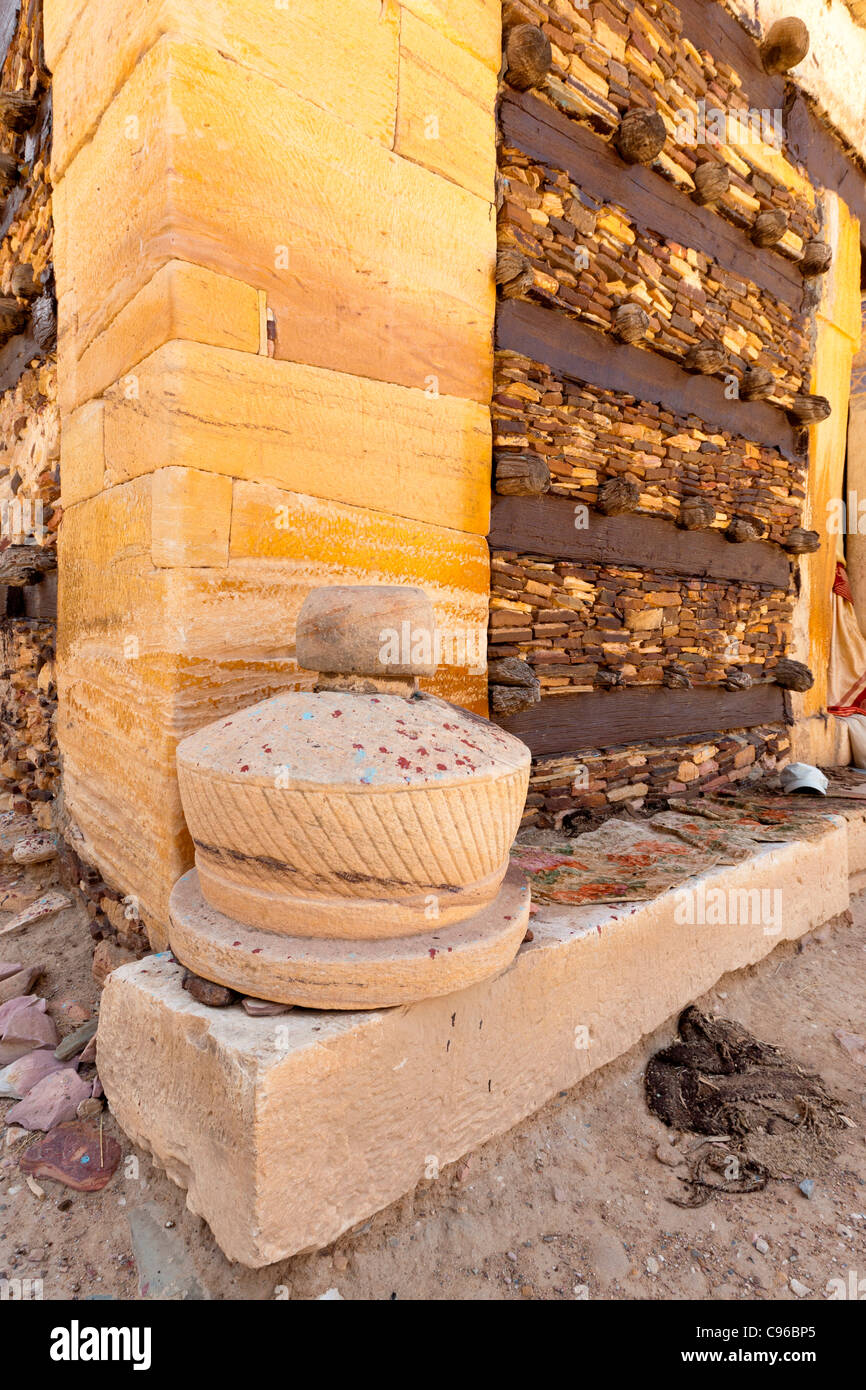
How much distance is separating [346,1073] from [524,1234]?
734 mm

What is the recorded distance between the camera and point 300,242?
246 centimetres

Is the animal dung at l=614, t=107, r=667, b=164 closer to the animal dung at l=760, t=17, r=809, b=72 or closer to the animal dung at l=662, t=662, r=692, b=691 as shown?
the animal dung at l=760, t=17, r=809, b=72

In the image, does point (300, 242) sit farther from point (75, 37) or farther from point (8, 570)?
point (8, 570)

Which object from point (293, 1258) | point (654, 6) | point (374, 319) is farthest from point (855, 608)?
point (293, 1258)

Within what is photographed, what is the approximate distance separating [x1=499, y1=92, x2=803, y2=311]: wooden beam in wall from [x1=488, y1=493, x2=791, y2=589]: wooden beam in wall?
1.64 meters

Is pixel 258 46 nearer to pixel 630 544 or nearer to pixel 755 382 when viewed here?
pixel 630 544

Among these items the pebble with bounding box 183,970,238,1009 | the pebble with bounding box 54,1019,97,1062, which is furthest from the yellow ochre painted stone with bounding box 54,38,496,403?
the pebble with bounding box 54,1019,97,1062

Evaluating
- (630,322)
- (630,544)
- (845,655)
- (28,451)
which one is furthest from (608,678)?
(845,655)

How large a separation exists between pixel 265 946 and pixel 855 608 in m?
6.43

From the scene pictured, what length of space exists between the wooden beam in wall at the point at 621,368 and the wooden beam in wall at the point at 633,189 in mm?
713

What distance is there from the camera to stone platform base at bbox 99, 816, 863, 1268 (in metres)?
1.51

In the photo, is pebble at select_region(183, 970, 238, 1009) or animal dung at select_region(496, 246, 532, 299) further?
animal dung at select_region(496, 246, 532, 299)

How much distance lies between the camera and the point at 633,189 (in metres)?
3.70

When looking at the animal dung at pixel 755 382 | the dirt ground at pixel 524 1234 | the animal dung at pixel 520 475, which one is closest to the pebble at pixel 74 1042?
the dirt ground at pixel 524 1234
